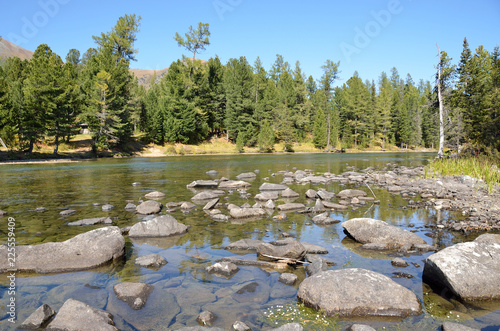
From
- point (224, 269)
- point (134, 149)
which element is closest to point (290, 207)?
point (224, 269)

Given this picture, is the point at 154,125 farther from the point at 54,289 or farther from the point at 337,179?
the point at 54,289

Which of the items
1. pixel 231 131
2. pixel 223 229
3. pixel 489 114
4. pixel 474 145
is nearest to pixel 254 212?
pixel 223 229

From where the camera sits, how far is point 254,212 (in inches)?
434

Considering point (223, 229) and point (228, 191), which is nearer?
point (223, 229)

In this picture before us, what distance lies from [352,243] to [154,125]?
2196 inches

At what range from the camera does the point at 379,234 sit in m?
7.95

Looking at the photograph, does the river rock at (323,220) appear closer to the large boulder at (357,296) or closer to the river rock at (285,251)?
the river rock at (285,251)

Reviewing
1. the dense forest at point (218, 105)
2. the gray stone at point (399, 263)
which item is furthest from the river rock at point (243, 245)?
the dense forest at point (218, 105)

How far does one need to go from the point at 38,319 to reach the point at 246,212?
7.18m

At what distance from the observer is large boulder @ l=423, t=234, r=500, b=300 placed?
511 centimetres

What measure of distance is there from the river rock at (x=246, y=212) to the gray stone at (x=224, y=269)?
429cm

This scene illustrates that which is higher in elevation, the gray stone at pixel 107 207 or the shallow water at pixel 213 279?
the gray stone at pixel 107 207

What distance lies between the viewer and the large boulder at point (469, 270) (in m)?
5.11

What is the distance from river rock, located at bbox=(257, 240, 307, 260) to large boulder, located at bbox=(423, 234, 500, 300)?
2.42 meters
